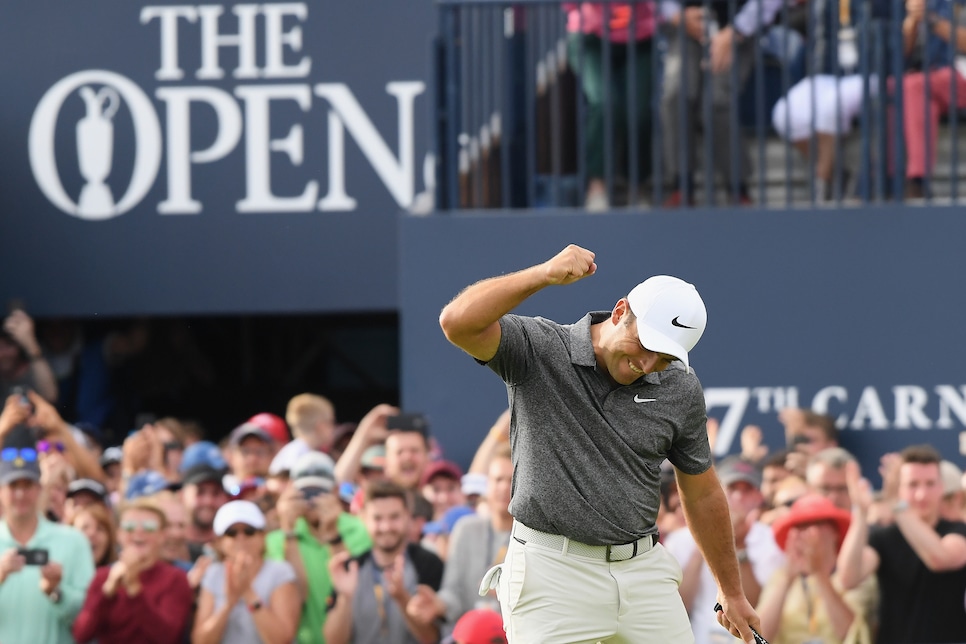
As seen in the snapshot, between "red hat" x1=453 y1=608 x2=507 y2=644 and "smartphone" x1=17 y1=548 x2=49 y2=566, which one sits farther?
"smartphone" x1=17 y1=548 x2=49 y2=566

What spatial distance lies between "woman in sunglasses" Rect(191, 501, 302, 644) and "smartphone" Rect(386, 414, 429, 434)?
5.13ft

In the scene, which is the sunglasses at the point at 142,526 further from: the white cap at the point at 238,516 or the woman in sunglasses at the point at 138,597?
the white cap at the point at 238,516

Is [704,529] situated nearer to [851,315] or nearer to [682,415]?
[682,415]

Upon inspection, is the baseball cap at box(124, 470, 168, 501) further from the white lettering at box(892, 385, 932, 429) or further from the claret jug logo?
the white lettering at box(892, 385, 932, 429)

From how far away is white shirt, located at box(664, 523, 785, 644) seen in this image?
7570 millimetres

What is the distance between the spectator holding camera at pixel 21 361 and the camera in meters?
11.5

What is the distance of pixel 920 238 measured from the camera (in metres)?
10.1

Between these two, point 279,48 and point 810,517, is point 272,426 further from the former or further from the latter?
point 810,517

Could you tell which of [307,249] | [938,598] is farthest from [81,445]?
[938,598]

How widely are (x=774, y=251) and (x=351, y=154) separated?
11.4 feet

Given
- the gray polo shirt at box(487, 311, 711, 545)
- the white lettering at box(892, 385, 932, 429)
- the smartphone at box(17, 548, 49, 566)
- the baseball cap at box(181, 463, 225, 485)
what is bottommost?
the smartphone at box(17, 548, 49, 566)

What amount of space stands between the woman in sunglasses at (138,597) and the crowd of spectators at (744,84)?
3.77m

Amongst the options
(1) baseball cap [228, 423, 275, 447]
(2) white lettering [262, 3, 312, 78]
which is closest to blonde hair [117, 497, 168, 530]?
(1) baseball cap [228, 423, 275, 447]

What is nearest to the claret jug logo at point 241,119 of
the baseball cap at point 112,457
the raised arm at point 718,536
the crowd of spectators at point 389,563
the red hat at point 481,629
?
the baseball cap at point 112,457
